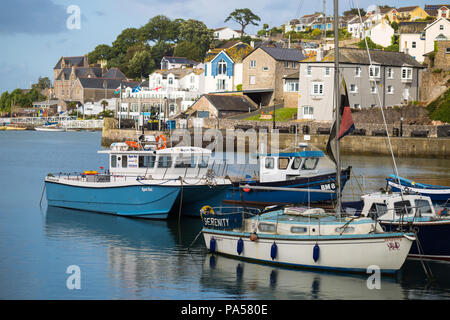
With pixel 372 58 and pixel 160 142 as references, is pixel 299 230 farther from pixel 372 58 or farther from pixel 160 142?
pixel 372 58

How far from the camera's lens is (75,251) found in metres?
23.2

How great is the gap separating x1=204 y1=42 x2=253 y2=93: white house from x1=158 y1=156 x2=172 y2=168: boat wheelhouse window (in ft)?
192

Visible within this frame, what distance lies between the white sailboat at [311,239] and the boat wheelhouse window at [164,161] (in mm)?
6874

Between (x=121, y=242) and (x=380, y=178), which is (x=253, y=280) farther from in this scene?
(x=380, y=178)

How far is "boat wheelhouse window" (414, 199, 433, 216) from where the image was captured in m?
20.8

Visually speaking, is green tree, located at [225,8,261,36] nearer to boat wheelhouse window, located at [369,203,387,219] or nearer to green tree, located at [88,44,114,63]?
green tree, located at [88,44,114,63]

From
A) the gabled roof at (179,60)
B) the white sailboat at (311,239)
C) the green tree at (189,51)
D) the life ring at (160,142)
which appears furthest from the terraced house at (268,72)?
the green tree at (189,51)

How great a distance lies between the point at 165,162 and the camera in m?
28.4

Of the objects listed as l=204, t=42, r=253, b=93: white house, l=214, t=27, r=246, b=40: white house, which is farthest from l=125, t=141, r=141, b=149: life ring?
l=214, t=27, r=246, b=40: white house

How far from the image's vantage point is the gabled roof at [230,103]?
7625 cm

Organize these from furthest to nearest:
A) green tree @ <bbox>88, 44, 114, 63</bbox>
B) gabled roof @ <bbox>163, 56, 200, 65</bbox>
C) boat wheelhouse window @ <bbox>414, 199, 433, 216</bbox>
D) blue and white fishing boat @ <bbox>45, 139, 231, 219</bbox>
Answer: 1. green tree @ <bbox>88, 44, 114, 63</bbox>
2. gabled roof @ <bbox>163, 56, 200, 65</bbox>
3. blue and white fishing boat @ <bbox>45, 139, 231, 219</bbox>
4. boat wheelhouse window @ <bbox>414, 199, 433, 216</bbox>

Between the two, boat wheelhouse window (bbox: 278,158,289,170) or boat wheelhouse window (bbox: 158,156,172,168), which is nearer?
boat wheelhouse window (bbox: 158,156,172,168)

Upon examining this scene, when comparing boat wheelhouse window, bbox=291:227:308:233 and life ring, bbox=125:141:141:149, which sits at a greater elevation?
life ring, bbox=125:141:141:149

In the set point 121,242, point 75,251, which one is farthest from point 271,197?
point 75,251
